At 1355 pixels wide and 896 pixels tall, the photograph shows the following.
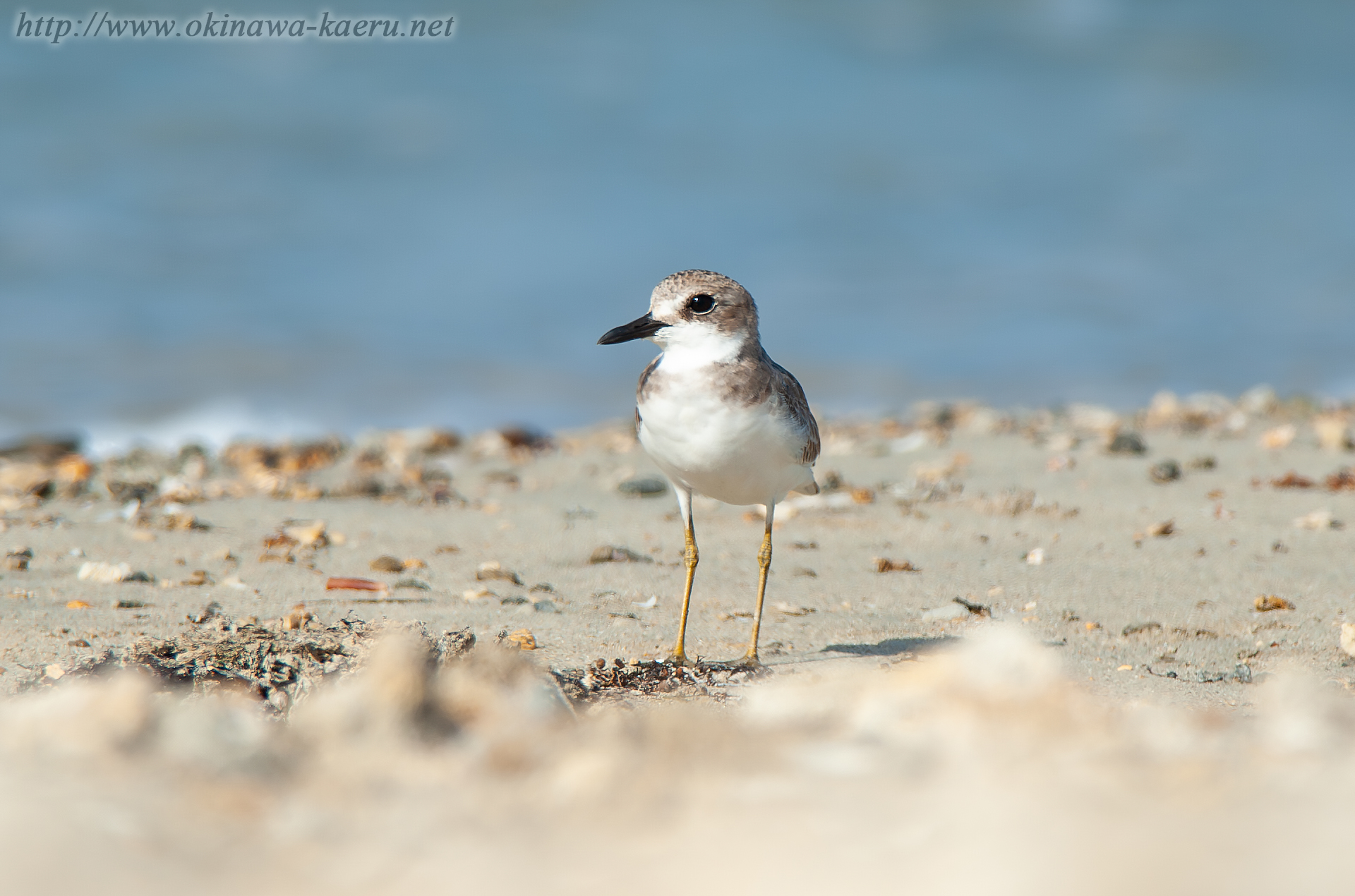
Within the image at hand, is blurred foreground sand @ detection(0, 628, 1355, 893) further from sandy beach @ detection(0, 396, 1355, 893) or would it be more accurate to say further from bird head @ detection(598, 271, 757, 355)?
bird head @ detection(598, 271, 757, 355)

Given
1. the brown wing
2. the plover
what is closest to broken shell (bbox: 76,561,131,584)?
the plover

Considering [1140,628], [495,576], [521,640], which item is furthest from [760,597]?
[1140,628]

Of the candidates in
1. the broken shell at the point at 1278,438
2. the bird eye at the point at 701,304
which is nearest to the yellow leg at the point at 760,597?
the bird eye at the point at 701,304

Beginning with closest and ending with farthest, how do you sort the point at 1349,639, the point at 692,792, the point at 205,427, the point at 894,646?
the point at 692,792 → the point at 1349,639 → the point at 894,646 → the point at 205,427

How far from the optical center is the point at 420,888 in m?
1.58

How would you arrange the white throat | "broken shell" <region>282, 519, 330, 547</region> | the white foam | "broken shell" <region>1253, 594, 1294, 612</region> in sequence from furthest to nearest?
the white foam → "broken shell" <region>282, 519, 330, 547</region> → "broken shell" <region>1253, 594, 1294, 612</region> → the white throat

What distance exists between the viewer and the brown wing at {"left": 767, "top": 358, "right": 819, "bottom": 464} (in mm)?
4434

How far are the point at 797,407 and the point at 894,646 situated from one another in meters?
0.95

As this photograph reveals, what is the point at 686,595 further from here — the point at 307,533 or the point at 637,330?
the point at 307,533

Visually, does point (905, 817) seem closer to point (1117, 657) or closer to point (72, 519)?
point (1117, 657)

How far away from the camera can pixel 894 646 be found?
4.33 meters

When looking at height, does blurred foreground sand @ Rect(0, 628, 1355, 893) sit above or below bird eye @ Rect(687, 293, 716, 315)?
below

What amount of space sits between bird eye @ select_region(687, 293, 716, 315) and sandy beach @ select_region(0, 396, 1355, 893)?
121 centimetres

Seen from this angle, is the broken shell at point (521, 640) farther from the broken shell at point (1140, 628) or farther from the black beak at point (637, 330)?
the broken shell at point (1140, 628)
